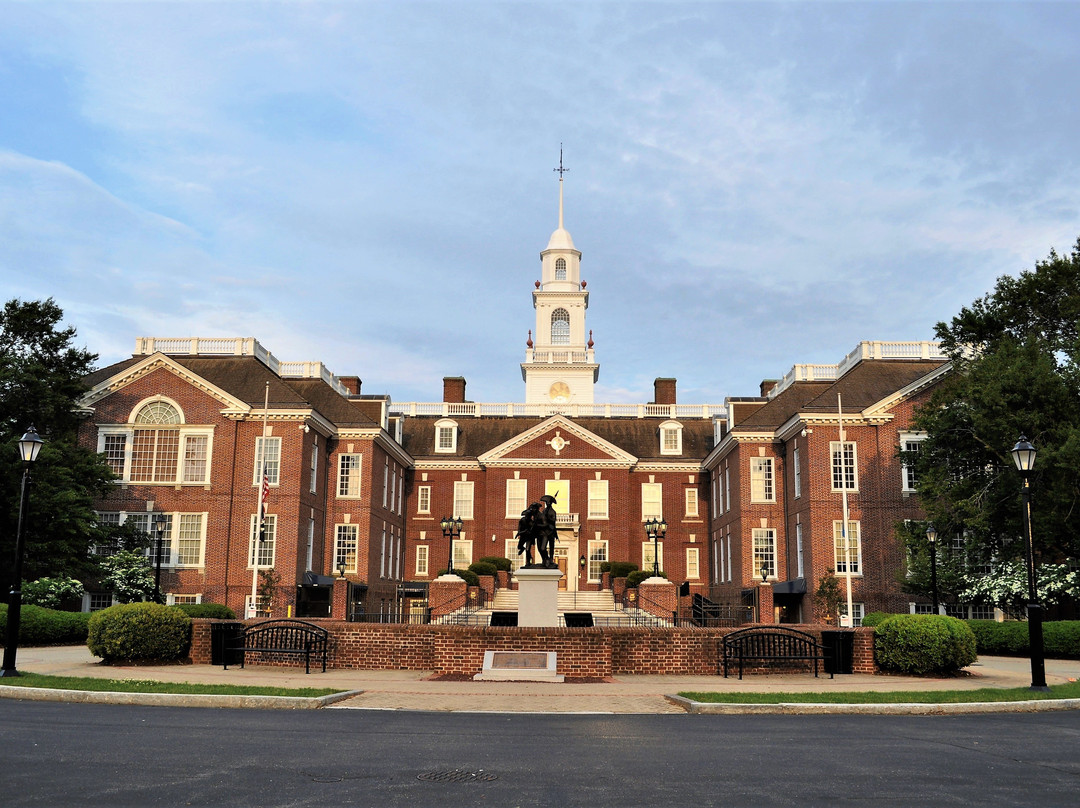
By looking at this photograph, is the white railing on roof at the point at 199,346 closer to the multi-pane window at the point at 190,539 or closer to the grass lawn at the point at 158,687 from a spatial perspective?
the multi-pane window at the point at 190,539

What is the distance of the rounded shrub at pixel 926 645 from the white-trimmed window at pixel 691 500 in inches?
1325

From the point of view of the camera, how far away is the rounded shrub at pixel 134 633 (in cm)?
1944

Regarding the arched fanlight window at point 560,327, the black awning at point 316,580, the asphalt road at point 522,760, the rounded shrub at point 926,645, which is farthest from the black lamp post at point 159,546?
the arched fanlight window at point 560,327

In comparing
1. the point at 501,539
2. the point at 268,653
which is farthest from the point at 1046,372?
the point at 501,539

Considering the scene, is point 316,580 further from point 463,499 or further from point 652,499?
point 652,499

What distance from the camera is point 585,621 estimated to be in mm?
26672

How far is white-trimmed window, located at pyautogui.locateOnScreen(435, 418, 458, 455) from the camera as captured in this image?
178ft

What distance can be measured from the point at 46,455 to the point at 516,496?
81.8ft

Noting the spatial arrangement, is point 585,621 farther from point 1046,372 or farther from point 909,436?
point 909,436

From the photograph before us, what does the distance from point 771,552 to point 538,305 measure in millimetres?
30008

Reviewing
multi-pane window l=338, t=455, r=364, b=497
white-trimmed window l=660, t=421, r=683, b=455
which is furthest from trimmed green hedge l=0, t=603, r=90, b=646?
white-trimmed window l=660, t=421, r=683, b=455

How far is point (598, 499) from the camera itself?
171 feet

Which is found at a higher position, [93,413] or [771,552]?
[93,413]

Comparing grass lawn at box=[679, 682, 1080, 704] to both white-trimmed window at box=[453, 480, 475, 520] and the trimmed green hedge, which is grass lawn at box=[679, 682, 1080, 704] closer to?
the trimmed green hedge
